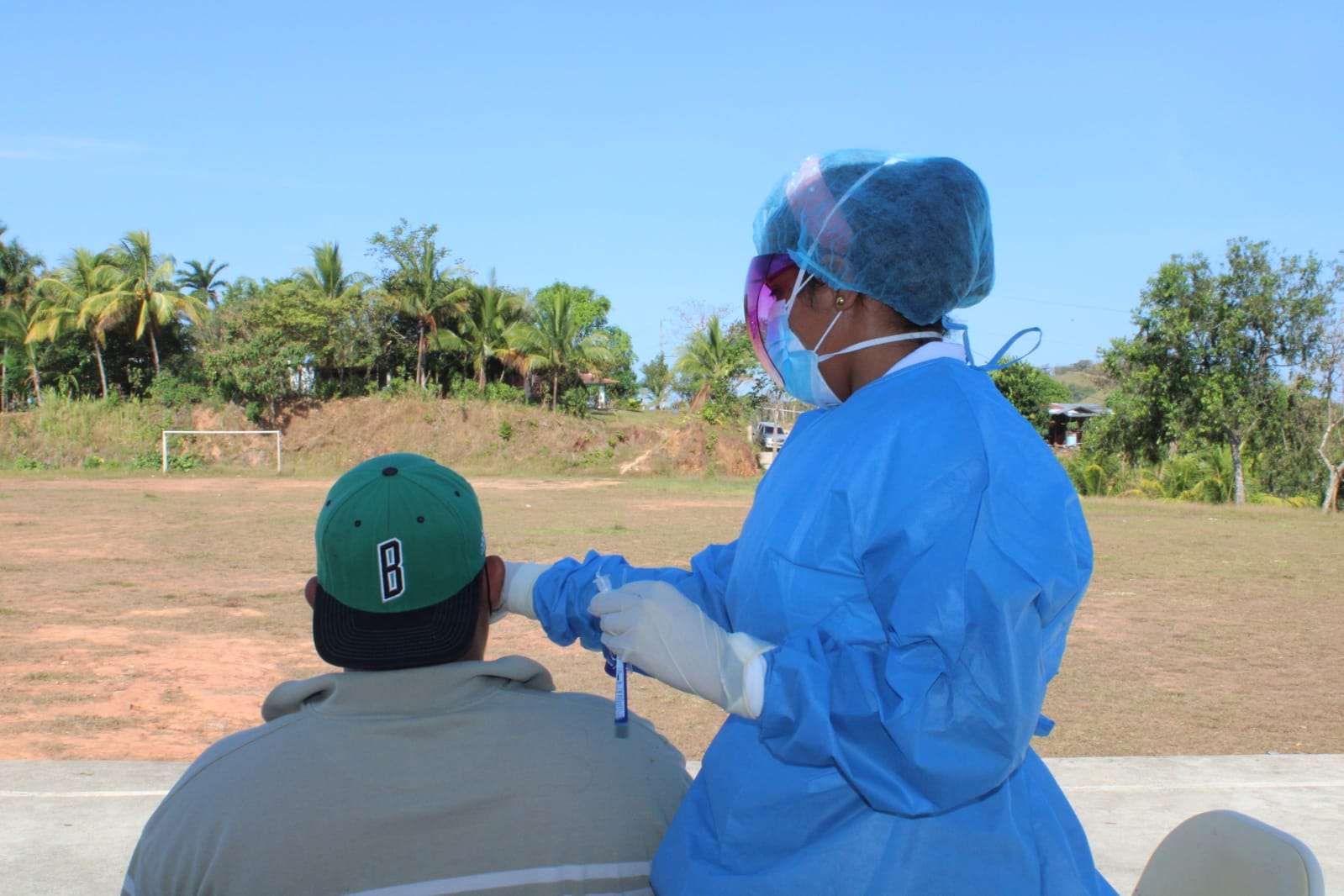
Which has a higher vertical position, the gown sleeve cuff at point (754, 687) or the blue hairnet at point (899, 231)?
the blue hairnet at point (899, 231)

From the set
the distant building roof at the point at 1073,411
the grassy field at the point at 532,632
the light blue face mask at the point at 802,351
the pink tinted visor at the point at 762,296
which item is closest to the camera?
the light blue face mask at the point at 802,351

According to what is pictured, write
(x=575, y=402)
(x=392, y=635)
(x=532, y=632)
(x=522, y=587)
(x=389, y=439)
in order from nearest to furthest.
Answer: (x=392, y=635) < (x=522, y=587) < (x=532, y=632) < (x=389, y=439) < (x=575, y=402)

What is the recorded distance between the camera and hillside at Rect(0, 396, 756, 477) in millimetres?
32562

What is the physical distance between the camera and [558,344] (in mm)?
37000

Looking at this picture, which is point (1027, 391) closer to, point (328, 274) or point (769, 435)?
point (769, 435)

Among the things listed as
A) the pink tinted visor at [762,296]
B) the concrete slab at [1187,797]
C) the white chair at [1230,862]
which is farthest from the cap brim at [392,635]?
the concrete slab at [1187,797]

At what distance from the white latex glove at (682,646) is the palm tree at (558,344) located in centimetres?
3565

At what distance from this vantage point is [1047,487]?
4.20 feet

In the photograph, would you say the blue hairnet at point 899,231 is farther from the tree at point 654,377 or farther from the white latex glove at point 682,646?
the tree at point 654,377

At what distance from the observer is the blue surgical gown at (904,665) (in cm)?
122

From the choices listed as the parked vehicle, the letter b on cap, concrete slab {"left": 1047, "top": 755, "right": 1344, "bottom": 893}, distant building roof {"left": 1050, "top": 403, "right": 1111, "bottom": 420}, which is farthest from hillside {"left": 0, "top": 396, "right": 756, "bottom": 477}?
the letter b on cap

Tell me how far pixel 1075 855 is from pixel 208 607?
30.2 ft

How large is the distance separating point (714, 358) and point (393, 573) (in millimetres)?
37047

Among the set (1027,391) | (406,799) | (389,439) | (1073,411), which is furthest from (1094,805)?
(1073,411)
